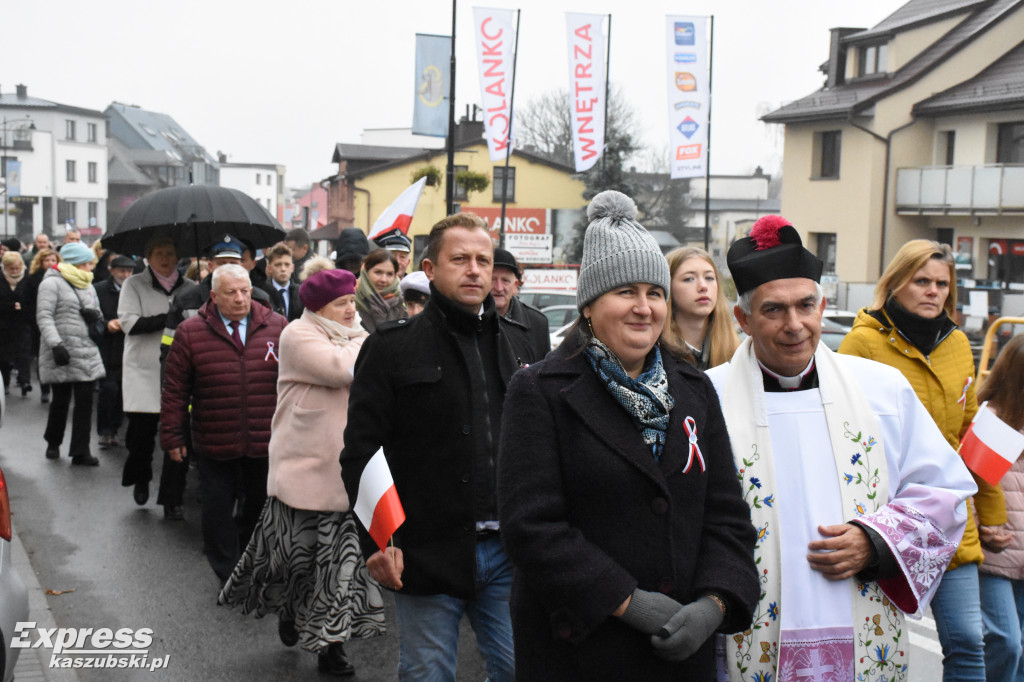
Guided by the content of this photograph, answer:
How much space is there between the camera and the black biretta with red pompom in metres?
2.95

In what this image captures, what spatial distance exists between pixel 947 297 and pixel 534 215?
42675 mm

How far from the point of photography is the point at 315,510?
543 cm

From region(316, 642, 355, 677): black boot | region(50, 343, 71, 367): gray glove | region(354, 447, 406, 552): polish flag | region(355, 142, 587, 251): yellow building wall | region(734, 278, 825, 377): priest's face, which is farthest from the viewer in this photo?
region(355, 142, 587, 251): yellow building wall

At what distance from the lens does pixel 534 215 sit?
154ft

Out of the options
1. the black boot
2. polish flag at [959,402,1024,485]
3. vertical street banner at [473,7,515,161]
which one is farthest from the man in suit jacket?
vertical street banner at [473,7,515,161]

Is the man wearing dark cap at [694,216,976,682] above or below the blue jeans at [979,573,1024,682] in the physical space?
above

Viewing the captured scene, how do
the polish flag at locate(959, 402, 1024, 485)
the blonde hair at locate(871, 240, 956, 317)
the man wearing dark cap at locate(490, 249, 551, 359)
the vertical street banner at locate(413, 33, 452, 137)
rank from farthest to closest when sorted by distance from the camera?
the vertical street banner at locate(413, 33, 452, 137)
the man wearing dark cap at locate(490, 249, 551, 359)
the blonde hair at locate(871, 240, 956, 317)
the polish flag at locate(959, 402, 1024, 485)

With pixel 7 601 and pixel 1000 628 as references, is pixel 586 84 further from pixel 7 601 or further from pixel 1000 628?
pixel 7 601

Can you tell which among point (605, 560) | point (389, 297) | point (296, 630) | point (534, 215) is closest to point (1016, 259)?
point (534, 215)

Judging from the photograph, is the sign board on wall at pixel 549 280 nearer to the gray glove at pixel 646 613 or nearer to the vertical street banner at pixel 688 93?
the vertical street banner at pixel 688 93

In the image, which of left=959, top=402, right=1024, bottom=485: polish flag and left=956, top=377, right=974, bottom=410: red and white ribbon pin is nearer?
left=959, top=402, right=1024, bottom=485: polish flag

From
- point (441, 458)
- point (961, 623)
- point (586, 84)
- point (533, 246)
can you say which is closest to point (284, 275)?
point (441, 458)

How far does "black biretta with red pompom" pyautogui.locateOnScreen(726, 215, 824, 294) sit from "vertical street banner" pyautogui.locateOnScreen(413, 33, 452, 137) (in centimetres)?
1943

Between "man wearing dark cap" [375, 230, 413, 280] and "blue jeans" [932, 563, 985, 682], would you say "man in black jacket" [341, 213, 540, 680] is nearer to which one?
"blue jeans" [932, 563, 985, 682]
